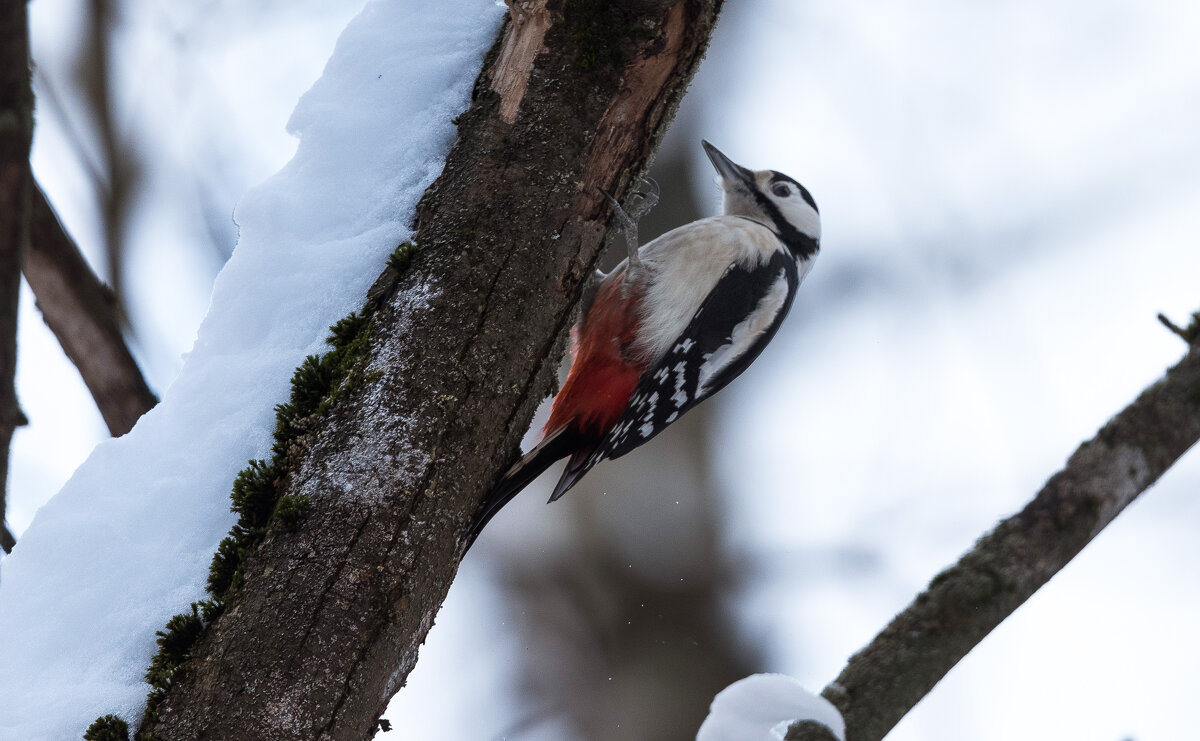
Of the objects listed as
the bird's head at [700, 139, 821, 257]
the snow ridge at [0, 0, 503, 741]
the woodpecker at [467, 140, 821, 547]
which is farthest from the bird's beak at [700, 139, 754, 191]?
the snow ridge at [0, 0, 503, 741]

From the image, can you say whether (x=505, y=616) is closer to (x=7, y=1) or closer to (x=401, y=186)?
(x=401, y=186)

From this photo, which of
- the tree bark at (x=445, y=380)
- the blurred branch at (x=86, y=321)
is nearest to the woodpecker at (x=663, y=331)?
the tree bark at (x=445, y=380)

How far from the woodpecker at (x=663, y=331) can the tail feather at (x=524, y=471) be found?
0.06 ft

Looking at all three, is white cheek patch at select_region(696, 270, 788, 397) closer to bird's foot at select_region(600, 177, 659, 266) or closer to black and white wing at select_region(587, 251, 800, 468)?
black and white wing at select_region(587, 251, 800, 468)

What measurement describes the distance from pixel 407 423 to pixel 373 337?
0.19 metres

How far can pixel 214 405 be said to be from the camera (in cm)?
176

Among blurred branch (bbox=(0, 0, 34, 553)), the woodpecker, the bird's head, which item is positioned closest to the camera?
blurred branch (bbox=(0, 0, 34, 553))

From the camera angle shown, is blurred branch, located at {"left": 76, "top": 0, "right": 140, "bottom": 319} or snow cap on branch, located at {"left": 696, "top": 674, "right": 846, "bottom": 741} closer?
snow cap on branch, located at {"left": 696, "top": 674, "right": 846, "bottom": 741}

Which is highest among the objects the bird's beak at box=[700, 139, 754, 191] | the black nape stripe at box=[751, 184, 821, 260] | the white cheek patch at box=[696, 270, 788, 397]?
the bird's beak at box=[700, 139, 754, 191]

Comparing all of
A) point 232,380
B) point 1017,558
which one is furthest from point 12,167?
point 1017,558

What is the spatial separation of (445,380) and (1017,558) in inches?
39.6

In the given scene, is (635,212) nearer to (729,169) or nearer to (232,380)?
(729,169)

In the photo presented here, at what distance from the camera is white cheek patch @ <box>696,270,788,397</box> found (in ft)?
10.3

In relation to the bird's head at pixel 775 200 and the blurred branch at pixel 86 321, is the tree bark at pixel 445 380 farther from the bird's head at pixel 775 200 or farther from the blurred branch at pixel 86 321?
the bird's head at pixel 775 200
